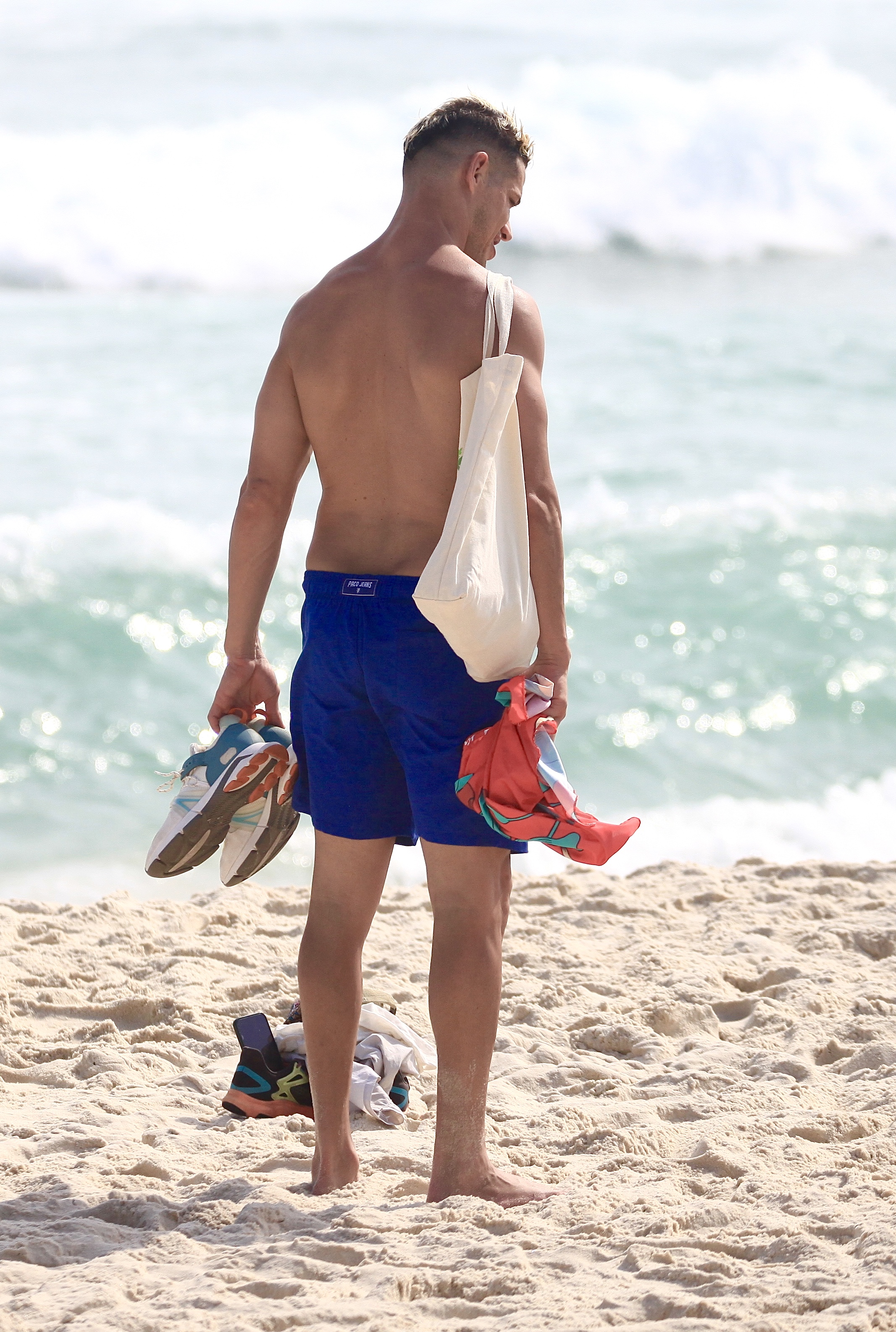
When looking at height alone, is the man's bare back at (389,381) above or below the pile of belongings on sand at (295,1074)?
above

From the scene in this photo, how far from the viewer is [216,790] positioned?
255cm

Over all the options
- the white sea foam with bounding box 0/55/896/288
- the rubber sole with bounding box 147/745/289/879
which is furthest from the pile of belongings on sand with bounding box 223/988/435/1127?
the white sea foam with bounding box 0/55/896/288

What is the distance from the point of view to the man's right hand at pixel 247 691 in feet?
8.62

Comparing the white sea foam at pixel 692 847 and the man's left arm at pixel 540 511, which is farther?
the white sea foam at pixel 692 847

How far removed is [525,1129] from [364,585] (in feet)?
4.35

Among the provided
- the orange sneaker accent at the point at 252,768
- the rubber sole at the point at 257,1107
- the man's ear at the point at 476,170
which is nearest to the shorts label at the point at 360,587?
the orange sneaker accent at the point at 252,768

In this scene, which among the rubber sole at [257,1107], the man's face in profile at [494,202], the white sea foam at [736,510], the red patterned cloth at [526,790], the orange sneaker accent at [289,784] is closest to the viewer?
the red patterned cloth at [526,790]

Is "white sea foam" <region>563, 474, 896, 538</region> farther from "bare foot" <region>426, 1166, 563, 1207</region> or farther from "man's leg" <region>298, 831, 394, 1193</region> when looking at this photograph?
"bare foot" <region>426, 1166, 563, 1207</region>

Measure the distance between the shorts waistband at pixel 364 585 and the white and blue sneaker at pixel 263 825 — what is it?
326mm

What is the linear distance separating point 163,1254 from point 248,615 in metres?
1.15

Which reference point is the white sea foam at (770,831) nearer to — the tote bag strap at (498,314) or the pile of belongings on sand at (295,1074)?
the pile of belongings on sand at (295,1074)

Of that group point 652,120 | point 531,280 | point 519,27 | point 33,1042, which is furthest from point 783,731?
point 519,27

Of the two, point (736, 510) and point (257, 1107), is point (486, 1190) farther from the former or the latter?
point (736, 510)

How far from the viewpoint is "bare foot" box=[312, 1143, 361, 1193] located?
8.36 feet
